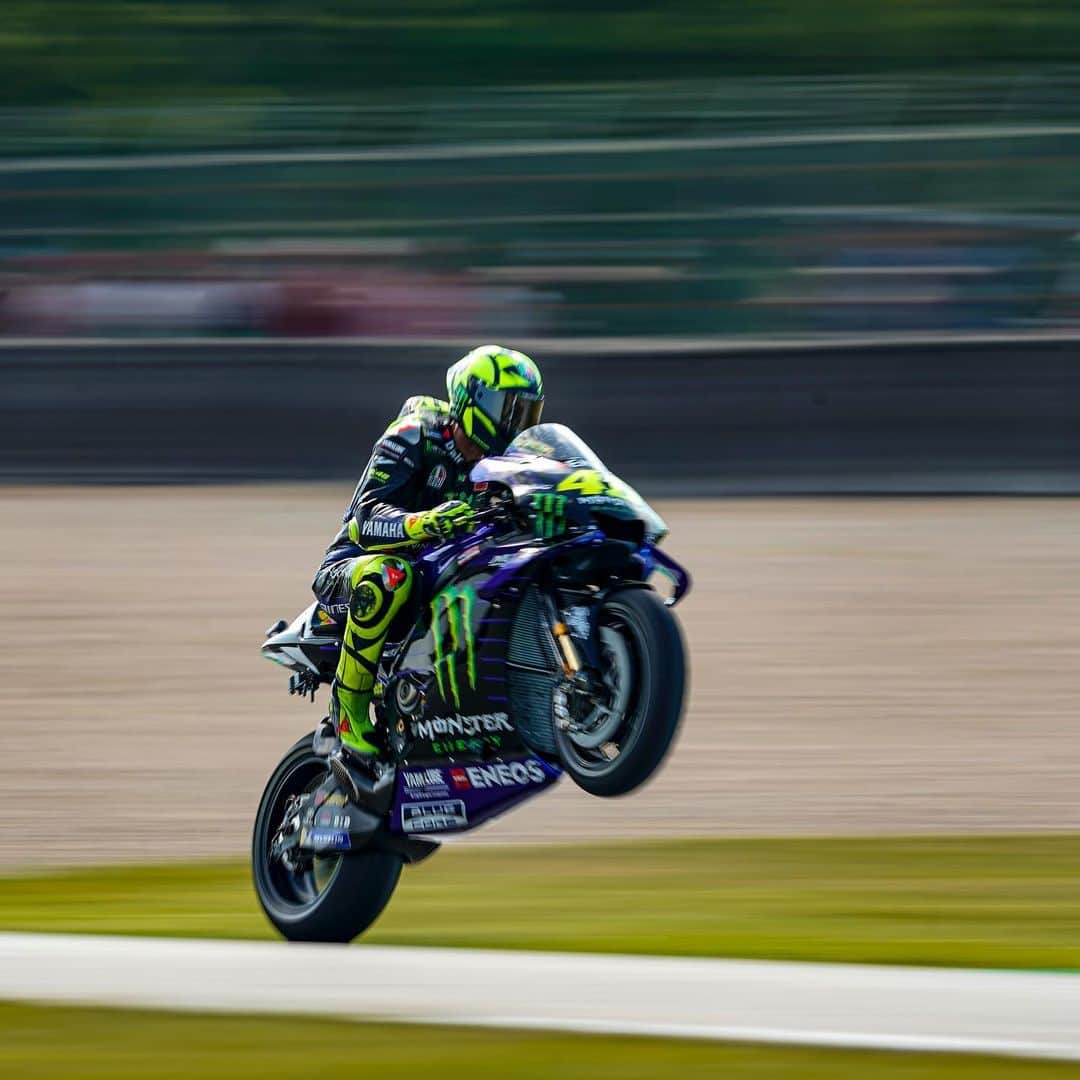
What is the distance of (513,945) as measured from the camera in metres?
6.72

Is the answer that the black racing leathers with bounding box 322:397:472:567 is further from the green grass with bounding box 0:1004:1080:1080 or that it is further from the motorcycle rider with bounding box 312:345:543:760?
the green grass with bounding box 0:1004:1080:1080

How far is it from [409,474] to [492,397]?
0.34 meters

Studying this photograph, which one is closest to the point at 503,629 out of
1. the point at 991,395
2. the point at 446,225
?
the point at 991,395

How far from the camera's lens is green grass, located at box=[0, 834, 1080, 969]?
6609 mm

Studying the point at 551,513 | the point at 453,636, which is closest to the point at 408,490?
the point at 453,636

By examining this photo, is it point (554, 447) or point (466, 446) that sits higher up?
point (466, 446)

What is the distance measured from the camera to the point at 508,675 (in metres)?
6.09

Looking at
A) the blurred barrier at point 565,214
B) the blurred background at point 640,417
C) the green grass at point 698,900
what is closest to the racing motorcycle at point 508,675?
the green grass at point 698,900

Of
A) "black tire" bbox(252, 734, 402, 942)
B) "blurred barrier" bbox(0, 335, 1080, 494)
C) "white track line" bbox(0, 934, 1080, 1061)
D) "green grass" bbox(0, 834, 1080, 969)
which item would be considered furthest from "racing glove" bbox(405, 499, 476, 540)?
"blurred barrier" bbox(0, 335, 1080, 494)

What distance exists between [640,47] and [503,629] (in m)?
25.3

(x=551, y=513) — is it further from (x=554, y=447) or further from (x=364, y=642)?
(x=364, y=642)

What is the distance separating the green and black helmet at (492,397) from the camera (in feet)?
20.8

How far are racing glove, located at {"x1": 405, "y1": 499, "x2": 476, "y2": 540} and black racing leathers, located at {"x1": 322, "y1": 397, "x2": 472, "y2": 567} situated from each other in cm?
13

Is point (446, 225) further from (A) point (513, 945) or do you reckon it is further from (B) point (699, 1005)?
(B) point (699, 1005)
